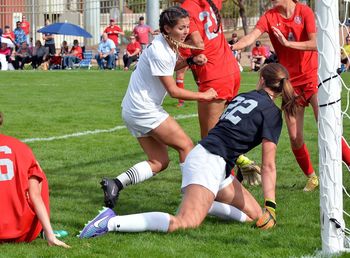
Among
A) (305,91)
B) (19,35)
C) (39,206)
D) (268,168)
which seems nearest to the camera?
(39,206)

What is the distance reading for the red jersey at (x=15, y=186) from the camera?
18.9 ft

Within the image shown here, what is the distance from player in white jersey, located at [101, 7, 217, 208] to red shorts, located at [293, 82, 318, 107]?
4.85ft

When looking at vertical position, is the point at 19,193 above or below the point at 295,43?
below

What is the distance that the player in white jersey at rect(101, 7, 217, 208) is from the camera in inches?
269

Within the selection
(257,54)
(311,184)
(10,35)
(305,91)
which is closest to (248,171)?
(311,184)

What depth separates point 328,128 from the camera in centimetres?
558

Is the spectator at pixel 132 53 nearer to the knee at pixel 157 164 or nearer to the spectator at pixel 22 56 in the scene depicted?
the spectator at pixel 22 56

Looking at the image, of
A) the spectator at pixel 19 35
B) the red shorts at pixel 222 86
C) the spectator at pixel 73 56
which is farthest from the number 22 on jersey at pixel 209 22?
the spectator at pixel 19 35

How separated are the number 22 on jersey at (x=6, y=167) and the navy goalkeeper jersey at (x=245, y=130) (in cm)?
152

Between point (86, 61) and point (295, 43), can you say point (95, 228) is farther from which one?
point (86, 61)

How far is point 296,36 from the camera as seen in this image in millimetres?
8281

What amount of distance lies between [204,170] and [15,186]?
1.38 m

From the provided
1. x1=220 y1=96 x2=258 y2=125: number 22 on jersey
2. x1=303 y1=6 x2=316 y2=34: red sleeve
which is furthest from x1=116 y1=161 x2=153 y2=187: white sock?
x1=303 y1=6 x2=316 y2=34: red sleeve

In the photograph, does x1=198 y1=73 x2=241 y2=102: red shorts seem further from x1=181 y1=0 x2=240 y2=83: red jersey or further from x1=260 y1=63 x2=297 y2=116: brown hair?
x1=260 y1=63 x2=297 y2=116: brown hair
